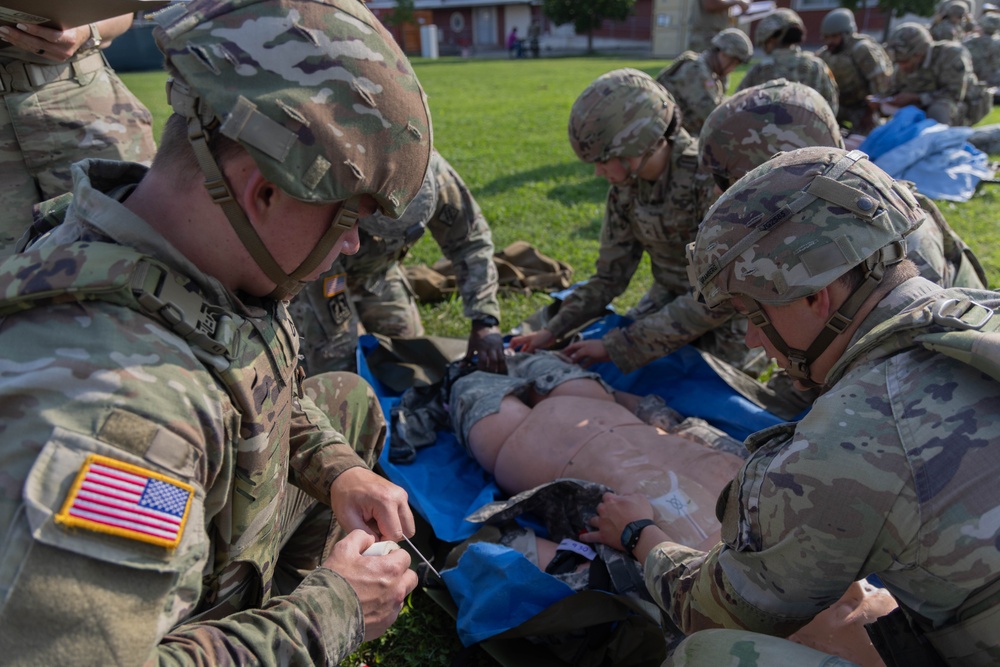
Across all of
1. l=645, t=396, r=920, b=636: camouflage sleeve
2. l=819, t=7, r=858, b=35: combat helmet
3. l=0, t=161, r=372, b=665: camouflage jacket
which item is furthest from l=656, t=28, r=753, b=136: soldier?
l=0, t=161, r=372, b=665: camouflage jacket

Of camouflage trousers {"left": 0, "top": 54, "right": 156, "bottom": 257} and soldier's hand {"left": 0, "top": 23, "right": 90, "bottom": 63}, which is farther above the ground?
soldier's hand {"left": 0, "top": 23, "right": 90, "bottom": 63}

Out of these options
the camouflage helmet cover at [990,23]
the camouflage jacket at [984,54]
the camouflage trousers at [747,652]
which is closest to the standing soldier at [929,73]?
the camouflage jacket at [984,54]

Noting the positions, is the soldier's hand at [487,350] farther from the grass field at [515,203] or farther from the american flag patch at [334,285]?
the grass field at [515,203]

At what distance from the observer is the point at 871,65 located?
10.9m

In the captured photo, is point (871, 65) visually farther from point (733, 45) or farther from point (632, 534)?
point (632, 534)

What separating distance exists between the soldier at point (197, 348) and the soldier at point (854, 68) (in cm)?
1133

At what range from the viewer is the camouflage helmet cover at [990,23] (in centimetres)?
1530

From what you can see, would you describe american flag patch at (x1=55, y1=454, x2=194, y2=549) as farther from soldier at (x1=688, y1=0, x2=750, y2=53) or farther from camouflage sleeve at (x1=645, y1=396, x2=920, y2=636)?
soldier at (x1=688, y1=0, x2=750, y2=53)

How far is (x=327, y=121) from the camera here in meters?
1.61

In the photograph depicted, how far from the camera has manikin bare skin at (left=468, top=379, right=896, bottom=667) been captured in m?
2.86

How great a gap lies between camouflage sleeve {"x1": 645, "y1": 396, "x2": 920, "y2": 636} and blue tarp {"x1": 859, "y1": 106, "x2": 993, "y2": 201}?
7.75 m

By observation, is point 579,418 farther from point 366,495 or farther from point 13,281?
point 13,281

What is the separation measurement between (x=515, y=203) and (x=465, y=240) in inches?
180

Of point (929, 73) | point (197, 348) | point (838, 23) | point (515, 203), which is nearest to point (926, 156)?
point (929, 73)
